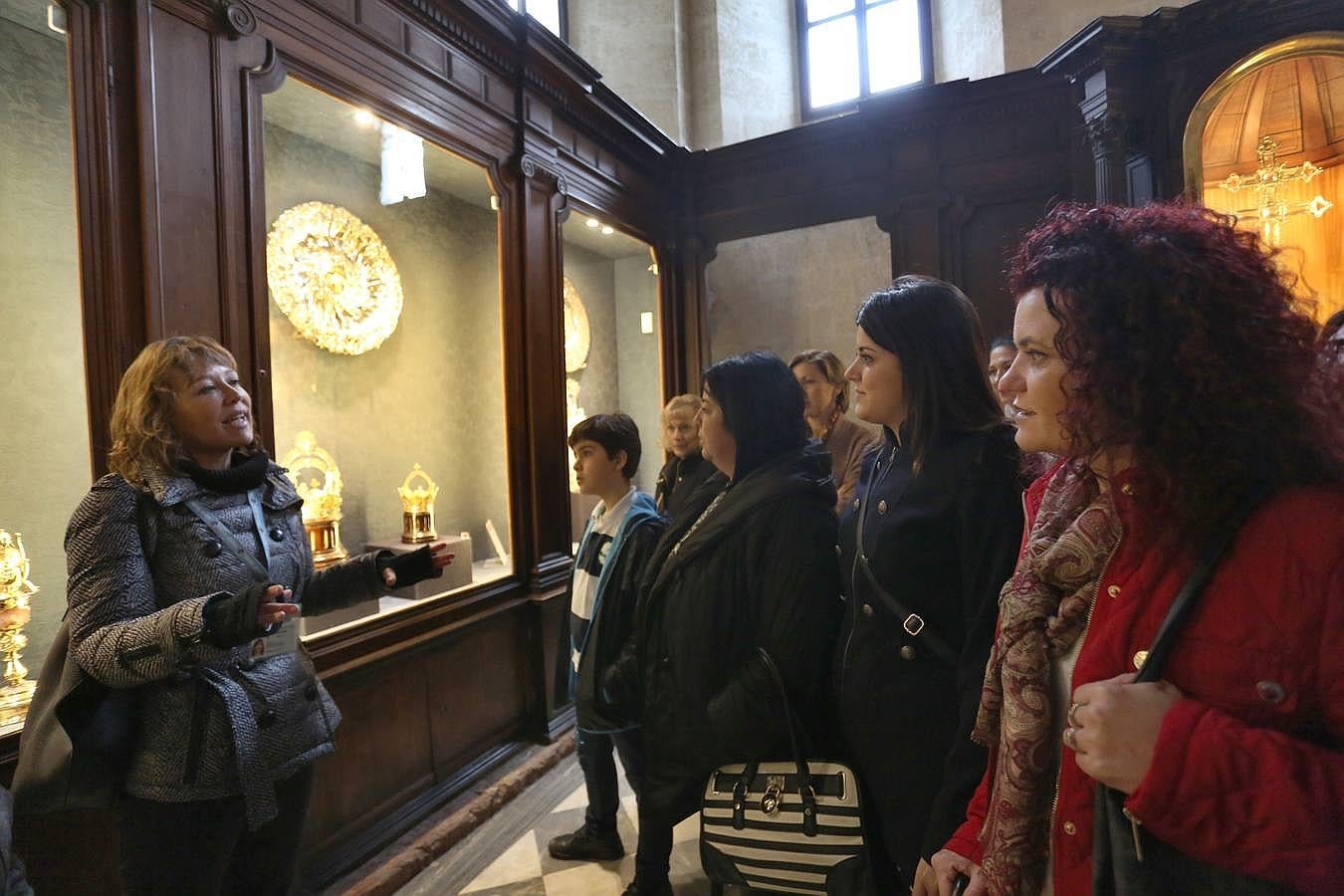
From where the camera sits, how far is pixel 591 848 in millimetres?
2719

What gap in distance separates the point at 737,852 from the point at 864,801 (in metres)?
0.28

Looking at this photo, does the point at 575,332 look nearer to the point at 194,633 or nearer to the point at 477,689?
the point at 477,689

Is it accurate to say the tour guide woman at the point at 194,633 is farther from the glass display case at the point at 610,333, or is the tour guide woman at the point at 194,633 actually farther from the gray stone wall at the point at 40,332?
the glass display case at the point at 610,333

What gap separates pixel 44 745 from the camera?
1.39m

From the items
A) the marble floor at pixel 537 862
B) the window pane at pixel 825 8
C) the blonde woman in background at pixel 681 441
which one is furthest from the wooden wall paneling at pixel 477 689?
the window pane at pixel 825 8

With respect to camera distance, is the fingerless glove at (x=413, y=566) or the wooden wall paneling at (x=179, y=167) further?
the wooden wall paneling at (x=179, y=167)

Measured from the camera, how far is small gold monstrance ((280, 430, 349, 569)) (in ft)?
9.87

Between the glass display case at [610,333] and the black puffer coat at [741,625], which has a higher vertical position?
the glass display case at [610,333]

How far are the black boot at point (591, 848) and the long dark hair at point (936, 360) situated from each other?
2105 millimetres

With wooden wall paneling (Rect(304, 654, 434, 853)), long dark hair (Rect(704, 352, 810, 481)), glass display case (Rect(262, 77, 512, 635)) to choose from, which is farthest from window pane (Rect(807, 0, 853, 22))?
wooden wall paneling (Rect(304, 654, 434, 853))

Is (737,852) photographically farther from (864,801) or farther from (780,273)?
(780,273)

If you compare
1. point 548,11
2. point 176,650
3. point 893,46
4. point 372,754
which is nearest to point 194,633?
point 176,650

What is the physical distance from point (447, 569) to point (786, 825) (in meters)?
2.20

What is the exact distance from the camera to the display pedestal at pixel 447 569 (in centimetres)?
310
